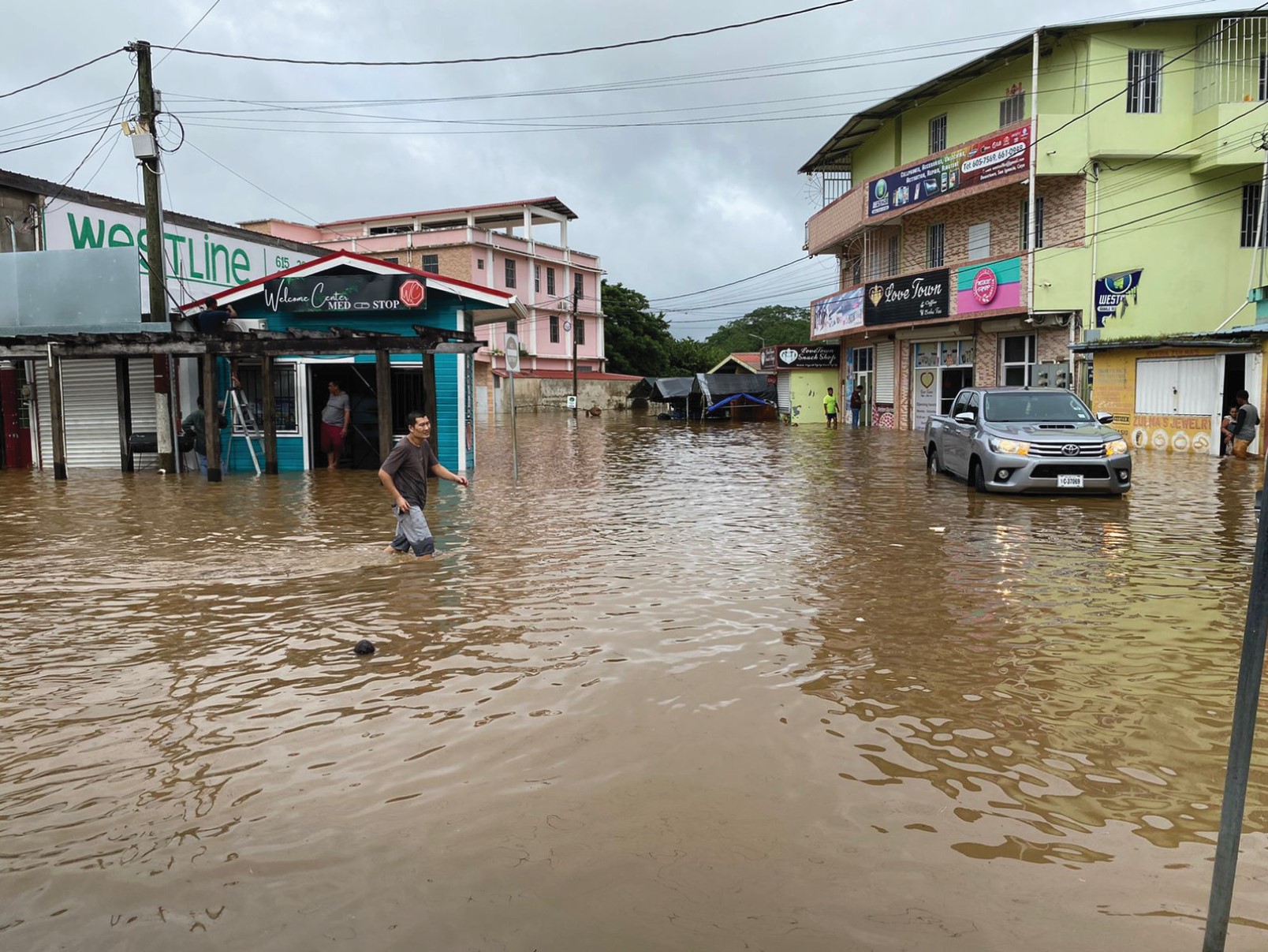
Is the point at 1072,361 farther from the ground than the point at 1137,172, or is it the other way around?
the point at 1137,172

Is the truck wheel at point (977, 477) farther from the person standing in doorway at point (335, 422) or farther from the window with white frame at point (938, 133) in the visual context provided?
the window with white frame at point (938, 133)

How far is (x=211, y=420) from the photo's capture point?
17688 mm

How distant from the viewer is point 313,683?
568 cm

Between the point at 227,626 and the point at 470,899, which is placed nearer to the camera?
the point at 470,899

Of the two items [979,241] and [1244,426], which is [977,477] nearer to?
[1244,426]

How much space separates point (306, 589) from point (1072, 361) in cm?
2529

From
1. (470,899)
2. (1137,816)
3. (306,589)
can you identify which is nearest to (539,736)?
(470,899)

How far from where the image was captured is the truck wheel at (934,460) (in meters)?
17.7

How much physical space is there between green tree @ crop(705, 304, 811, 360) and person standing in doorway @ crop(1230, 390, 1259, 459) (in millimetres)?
81481

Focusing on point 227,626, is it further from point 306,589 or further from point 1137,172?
point 1137,172

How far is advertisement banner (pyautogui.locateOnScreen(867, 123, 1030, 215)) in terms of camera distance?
28.9m

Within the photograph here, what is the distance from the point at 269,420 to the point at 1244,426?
19982 mm

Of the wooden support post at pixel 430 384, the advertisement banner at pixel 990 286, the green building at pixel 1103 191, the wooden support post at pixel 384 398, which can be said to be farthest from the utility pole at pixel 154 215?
the advertisement banner at pixel 990 286

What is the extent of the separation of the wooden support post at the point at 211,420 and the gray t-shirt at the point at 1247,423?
2038cm
